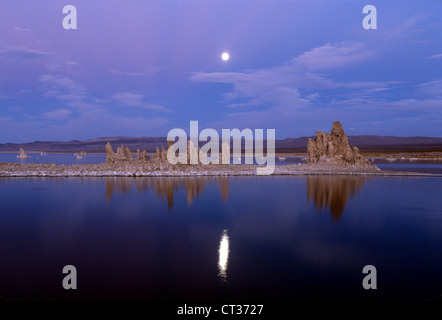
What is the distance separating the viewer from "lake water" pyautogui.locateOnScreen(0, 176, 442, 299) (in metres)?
8.36

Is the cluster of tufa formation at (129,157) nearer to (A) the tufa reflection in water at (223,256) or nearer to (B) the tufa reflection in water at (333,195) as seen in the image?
(B) the tufa reflection in water at (333,195)

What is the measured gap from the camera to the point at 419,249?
11867 mm

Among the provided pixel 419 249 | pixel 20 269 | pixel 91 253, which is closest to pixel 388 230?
pixel 419 249

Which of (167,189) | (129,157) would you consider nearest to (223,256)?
(167,189)

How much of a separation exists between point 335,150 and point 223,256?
151 ft

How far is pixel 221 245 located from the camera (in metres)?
A: 12.0

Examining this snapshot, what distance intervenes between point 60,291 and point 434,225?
16828 mm

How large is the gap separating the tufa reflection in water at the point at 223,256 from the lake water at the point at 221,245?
4 cm

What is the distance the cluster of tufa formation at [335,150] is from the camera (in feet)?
161

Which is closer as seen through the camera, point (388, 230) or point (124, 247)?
point (124, 247)

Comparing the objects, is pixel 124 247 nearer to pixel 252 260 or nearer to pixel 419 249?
pixel 252 260

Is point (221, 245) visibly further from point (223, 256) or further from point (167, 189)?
point (167, 189)

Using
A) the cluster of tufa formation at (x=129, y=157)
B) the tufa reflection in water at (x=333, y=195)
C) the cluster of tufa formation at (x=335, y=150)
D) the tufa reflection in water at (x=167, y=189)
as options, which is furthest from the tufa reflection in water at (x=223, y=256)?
the cluster of tufa formation at (x=335, y=150)

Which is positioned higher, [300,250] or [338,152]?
[338,152]
